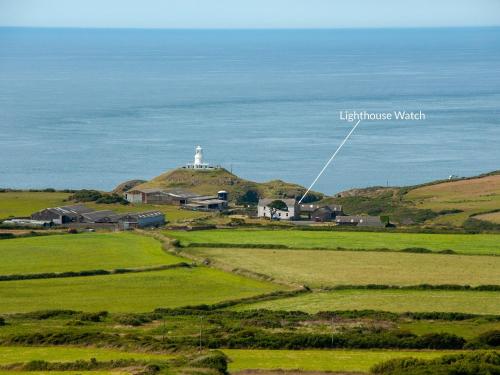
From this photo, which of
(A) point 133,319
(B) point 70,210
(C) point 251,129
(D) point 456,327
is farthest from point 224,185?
(D) point 456,327

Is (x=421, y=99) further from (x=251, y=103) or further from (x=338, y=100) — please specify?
(x=251, y=103)

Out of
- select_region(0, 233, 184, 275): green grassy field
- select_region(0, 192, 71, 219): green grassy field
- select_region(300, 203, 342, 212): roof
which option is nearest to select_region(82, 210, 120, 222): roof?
select_region(0, 192, 71, 219): green grassy field

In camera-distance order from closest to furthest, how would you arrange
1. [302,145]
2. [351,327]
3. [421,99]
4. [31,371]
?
[31,371] < [351,327] < [302,145] < [421,99]

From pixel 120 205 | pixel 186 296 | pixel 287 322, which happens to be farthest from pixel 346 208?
pixel 287 322

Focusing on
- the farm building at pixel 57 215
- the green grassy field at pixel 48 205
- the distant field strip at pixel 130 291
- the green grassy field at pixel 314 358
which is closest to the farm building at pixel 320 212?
the green grassy field at pixel 48 205

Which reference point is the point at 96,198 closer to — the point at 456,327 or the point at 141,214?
the point at 141,214

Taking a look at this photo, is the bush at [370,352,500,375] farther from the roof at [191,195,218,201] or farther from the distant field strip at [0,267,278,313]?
the roof at [191,195,218,201]

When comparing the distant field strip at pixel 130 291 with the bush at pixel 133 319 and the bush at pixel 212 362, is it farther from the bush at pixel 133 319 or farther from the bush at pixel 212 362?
the bush at pixel 212 362
